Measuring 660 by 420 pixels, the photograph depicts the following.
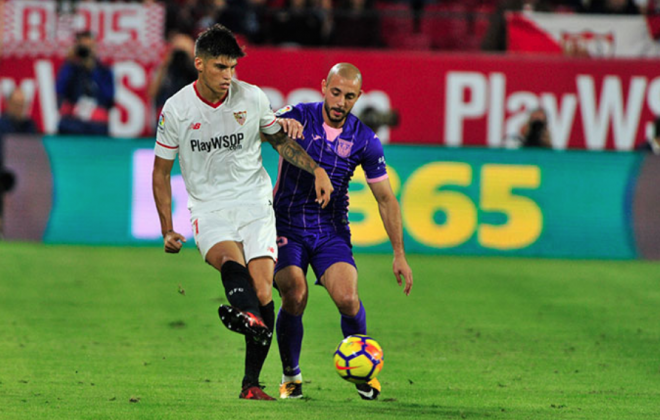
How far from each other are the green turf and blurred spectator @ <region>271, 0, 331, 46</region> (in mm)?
4647

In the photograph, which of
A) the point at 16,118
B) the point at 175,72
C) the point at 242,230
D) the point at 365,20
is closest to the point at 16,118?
the point at 16,118

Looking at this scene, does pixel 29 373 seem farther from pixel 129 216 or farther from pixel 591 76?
pixel 591 76

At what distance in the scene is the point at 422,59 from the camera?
17250mm

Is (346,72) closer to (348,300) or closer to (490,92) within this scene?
(348,300)

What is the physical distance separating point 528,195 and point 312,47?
4.52 m

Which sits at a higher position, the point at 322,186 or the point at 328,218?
the point at 322,186

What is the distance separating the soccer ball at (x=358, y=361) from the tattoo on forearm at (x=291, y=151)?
1168 mm

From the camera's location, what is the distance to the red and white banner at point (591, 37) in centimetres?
1736

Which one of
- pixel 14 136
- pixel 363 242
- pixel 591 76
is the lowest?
pixel 363 242

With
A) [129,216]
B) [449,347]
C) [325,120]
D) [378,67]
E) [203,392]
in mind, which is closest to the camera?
[203,392]

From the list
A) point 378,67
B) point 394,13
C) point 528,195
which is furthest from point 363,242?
point 394,13

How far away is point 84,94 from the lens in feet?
51.9

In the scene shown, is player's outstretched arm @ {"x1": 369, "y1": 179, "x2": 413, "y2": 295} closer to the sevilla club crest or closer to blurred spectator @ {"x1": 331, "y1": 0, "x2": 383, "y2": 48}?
the sevilla club crest

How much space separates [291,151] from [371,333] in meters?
2.92
